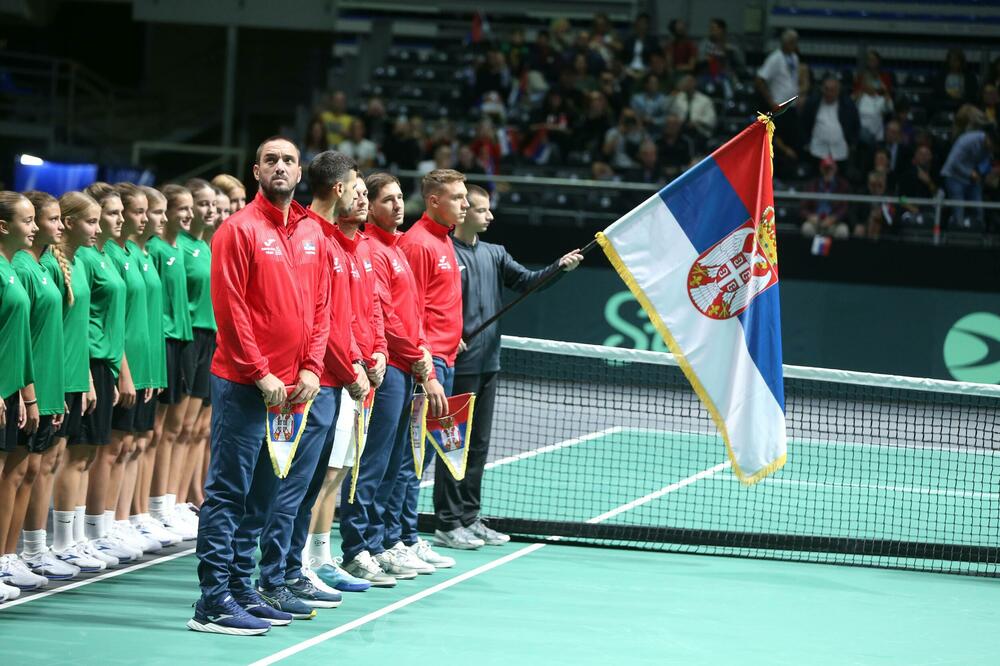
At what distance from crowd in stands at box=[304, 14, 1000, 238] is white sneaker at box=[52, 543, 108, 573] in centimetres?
1282

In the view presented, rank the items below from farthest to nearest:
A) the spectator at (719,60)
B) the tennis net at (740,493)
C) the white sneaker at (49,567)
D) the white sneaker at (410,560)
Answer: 1. the spectator at (719,60)
2. the tennis net at (740,493)
3. the white sneaker at (410,560)
4. the white sneaker at (49,567)

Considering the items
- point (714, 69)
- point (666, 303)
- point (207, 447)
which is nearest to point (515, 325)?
point (714, 69)

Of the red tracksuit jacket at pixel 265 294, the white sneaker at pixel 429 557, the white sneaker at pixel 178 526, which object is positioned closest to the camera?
the red tracksuit jacket at pixel 265 294

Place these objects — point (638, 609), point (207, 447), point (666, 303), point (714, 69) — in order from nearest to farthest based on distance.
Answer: point (638, 609) → point (666, 303) → point (207, 447) → point (714, 69)

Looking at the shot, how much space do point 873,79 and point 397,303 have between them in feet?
47.4

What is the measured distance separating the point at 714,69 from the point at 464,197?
1403 cm

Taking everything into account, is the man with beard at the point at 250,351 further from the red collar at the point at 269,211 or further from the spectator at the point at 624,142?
the spectator at the point at 624,142

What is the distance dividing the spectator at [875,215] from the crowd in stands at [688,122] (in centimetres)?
2

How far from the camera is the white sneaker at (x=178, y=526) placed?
30.9 feet

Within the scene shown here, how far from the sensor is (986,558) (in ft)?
32.2

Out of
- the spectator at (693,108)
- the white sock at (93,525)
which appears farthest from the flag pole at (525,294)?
the spectator at (693,108)

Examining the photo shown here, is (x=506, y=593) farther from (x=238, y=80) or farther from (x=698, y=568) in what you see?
(x=238, y=80)

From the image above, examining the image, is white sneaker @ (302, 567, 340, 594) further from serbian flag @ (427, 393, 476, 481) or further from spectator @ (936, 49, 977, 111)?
spectator @ (936, 49, 977, 111)

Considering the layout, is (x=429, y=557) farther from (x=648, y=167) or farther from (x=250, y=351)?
(x=648, y=167)
